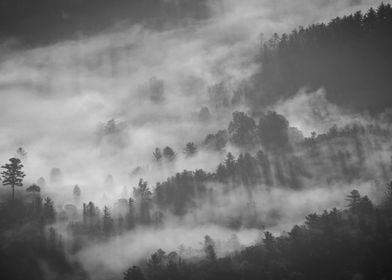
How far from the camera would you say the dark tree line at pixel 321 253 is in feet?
502

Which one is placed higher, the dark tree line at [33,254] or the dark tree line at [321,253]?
the dark tree line at [33,254]

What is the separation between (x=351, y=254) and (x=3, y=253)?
428ft

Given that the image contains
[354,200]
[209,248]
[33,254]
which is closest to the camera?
[354,200]

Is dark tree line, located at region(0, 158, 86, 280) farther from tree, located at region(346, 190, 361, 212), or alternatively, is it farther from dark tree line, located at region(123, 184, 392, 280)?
tree, located at region(346, 190, 361, 212)

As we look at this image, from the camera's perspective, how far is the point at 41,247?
635 ft

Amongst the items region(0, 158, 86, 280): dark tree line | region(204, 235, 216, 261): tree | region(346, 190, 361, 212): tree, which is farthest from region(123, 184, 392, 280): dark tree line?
region(0, 158, 86, 280): dark tree line

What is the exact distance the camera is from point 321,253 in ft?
520

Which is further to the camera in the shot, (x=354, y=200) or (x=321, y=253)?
(x=354, y=200)

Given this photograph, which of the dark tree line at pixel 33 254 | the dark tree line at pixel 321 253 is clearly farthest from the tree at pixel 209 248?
the dark tree line at pixel 33 254

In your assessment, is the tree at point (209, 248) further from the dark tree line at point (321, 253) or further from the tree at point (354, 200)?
the tree at point (354, 200)

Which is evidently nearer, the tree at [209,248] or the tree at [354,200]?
the tree at [354,200]

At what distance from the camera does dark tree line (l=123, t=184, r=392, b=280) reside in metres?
153

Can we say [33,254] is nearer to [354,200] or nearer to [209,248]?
[209,248]

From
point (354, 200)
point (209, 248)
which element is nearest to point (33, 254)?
point (209, 248)
